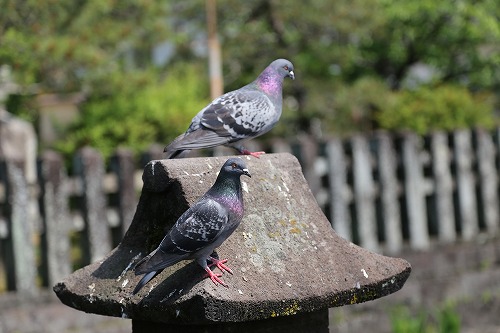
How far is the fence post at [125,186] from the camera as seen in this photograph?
8.82 m

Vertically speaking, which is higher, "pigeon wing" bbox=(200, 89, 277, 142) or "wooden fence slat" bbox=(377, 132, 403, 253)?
"pigeon wing" bbox=(200, 89, 277, 142)

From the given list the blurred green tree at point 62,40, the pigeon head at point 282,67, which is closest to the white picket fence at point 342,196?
the blurred green tree at point 62,40

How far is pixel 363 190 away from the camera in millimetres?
10227

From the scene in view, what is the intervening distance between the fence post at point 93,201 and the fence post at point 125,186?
0.24 m

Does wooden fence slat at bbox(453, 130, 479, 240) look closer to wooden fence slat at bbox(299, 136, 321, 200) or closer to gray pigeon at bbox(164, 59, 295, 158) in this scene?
wooden fence slat at bbox(299, 136, 321, 200)

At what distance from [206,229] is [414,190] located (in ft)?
25.5

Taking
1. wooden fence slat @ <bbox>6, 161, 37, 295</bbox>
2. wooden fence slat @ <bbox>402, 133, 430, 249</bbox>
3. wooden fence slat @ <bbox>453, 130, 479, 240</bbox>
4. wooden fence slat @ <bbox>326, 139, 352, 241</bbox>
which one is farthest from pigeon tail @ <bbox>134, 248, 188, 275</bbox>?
wooden fence slat @ <bbox>453, 130, 479, 240</bbox>

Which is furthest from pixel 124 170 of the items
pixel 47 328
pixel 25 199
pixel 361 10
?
pixel 361 10

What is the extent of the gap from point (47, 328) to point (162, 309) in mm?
5360

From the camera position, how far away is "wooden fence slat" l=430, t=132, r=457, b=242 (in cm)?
1084

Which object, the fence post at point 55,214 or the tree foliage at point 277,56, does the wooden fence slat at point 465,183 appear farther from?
the fence post at point 55,214

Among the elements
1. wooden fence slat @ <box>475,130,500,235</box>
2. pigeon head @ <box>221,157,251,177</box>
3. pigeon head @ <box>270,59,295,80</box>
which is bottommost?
wooden fence slat @ <box>475,130,500,235</box>

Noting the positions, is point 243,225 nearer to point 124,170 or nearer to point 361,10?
point 124,170

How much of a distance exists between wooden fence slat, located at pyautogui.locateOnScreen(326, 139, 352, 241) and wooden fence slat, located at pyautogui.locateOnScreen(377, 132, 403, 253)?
1.79 ft
